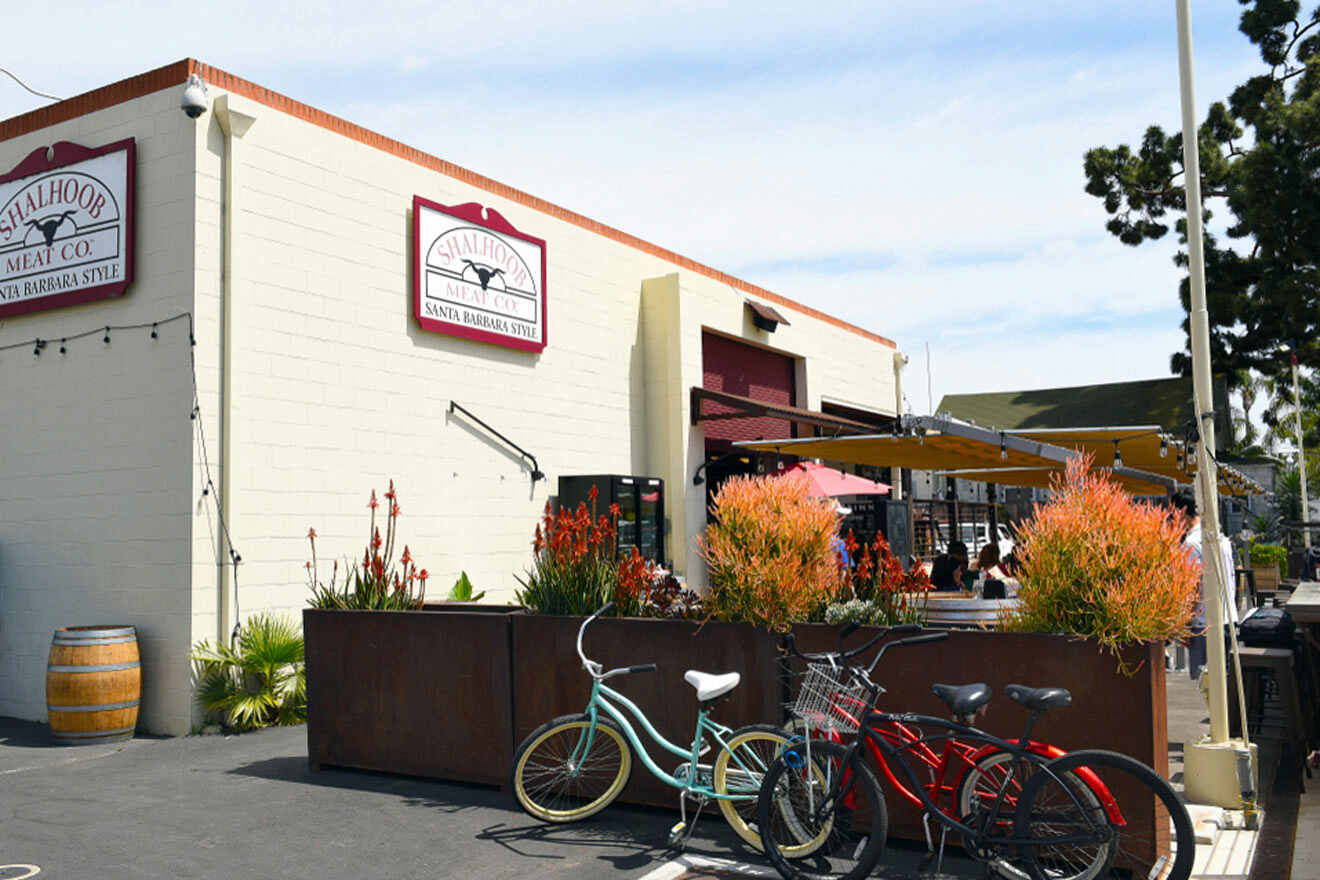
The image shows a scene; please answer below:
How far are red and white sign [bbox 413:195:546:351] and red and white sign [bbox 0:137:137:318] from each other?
3.00 meters

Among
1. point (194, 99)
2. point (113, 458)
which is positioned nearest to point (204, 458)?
point (113, 458)

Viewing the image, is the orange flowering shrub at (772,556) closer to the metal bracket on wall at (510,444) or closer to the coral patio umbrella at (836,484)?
the metal bracket on wall at (510,444)

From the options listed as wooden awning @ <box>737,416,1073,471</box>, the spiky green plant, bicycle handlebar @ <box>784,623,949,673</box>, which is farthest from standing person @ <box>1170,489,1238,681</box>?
the spiky green plant

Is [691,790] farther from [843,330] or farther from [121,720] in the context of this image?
[843,330]

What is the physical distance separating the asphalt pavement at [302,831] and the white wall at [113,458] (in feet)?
6.42

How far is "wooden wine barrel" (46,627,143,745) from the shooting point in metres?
8.80

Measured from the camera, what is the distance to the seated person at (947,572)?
12656 mm

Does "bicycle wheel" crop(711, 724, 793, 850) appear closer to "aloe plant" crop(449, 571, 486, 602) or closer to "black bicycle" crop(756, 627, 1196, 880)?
"black bicycle" crop(756, 627, 1196, 880)

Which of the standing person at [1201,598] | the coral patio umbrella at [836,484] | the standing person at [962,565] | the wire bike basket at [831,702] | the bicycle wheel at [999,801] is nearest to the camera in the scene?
the bicycle wheel at [999,801]

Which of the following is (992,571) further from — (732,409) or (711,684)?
(711,684)

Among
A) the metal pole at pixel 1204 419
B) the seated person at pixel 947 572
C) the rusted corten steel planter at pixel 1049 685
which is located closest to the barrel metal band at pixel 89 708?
the rusted corten steel planter at pixel 1049 685

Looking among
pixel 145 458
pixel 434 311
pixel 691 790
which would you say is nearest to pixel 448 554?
pixel 434 311

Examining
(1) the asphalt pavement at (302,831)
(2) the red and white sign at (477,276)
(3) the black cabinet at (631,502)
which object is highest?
(2) the red and white sign at (477,276)

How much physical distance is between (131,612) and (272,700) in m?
1.55
